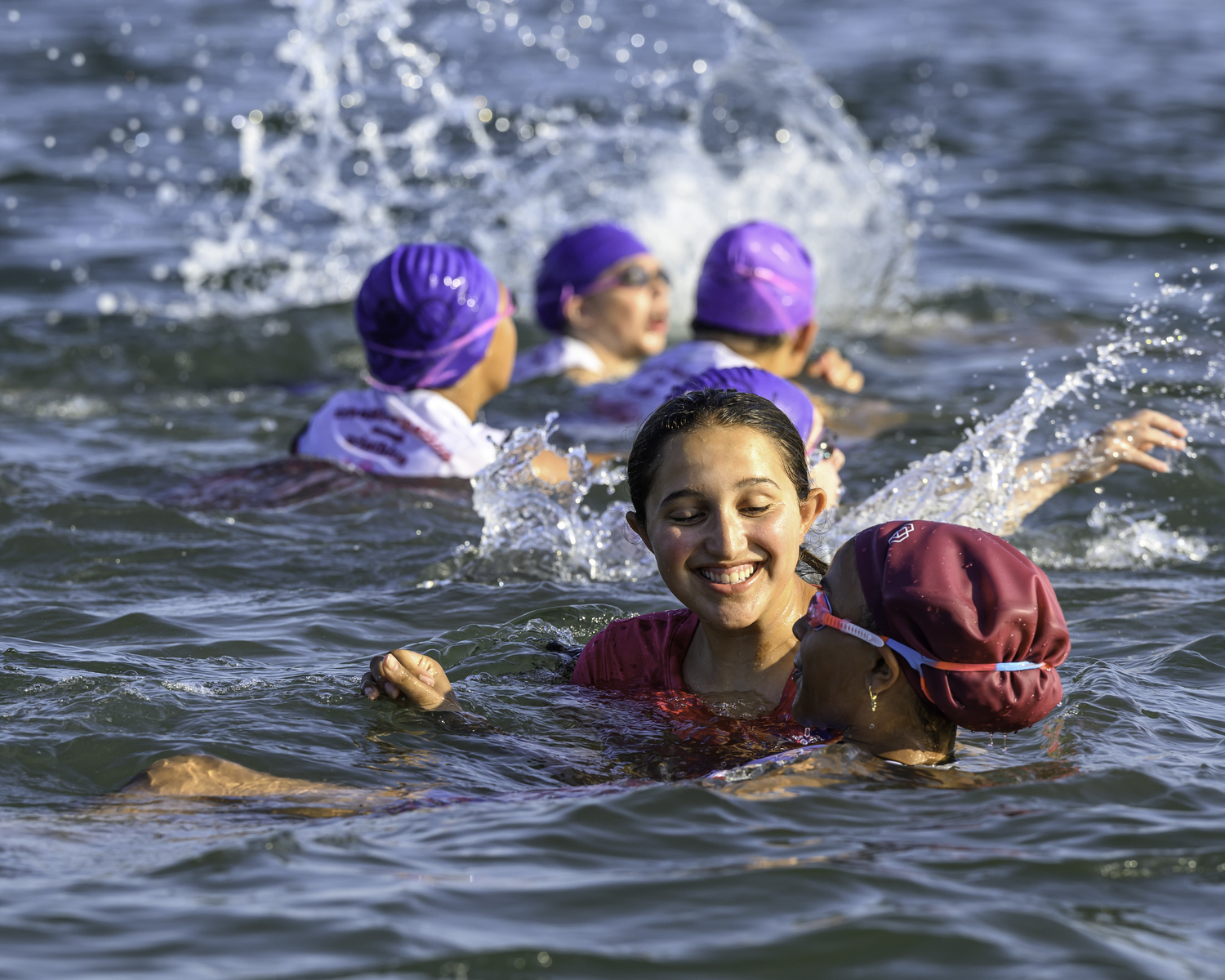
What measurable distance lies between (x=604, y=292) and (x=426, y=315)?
2.64m

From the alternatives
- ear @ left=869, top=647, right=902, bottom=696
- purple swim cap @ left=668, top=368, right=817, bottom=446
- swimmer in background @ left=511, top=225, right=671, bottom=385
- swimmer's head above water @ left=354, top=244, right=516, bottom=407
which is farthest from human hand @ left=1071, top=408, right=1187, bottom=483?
swimmer in background @ left=511, top=225, right=671, bottom=385

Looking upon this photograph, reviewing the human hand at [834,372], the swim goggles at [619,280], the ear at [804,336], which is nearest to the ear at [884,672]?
the ear at [804,336]

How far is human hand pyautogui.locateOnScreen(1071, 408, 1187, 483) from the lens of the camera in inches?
227

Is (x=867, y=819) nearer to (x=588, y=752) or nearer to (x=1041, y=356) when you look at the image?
(x=588, y=752)

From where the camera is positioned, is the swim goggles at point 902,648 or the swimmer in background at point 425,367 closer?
the swim goggles at point 902,648

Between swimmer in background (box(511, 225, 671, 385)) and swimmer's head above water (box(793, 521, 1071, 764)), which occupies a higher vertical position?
swimmer in background (box(511, 225, 671, 385))

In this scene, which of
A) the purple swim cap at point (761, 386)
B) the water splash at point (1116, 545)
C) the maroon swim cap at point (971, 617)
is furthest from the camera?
the water splash at point (1116, 545)

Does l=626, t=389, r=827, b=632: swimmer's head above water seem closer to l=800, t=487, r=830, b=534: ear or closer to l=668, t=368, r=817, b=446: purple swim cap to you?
l=800, t=487, r=830, b=534: ear

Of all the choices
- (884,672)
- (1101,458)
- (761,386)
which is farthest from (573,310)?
(884,672)

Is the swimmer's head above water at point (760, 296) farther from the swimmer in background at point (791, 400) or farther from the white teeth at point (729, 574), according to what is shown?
the white teeth at point (729, 574)

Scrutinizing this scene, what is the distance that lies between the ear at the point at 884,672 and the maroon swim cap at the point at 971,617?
1.1 inches

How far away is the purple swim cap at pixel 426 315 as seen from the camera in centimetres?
770

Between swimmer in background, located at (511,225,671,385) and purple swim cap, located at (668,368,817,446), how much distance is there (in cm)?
407

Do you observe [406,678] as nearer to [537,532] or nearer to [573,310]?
[537,532]
